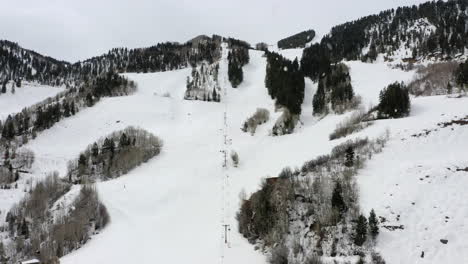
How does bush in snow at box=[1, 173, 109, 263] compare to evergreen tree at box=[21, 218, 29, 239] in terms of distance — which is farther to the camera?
evergreen tree at box=[21, 218, 29, 239]

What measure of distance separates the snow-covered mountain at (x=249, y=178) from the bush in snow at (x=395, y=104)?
0.58 meters

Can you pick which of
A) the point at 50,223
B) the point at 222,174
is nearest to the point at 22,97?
the point at 50,223

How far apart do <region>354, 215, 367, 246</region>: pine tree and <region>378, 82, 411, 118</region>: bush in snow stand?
1910cm

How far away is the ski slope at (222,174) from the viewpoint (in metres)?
19.3

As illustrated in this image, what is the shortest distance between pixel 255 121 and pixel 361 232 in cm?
3554

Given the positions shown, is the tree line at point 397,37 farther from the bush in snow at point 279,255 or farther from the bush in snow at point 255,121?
the bush in snow at point 279,255

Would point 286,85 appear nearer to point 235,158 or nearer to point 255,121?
point 255,121

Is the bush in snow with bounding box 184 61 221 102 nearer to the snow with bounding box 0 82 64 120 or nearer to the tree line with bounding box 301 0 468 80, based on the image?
the tree line with bounding box 301 0 468 80

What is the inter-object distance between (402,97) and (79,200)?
31.7m

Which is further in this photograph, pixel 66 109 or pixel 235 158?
pixel 66 109

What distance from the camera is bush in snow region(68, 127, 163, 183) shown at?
44438 mm

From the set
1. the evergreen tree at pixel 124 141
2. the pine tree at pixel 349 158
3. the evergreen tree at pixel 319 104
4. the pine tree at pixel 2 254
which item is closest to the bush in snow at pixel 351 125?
the pine tree at pixel 349 158

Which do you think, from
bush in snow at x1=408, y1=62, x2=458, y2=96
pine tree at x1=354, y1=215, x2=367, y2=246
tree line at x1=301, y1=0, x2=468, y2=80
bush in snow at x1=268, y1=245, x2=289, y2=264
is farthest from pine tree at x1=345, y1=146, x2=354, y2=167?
tree line at x1=301, y1=0, x2=468, y2=80

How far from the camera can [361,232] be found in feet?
59.8
